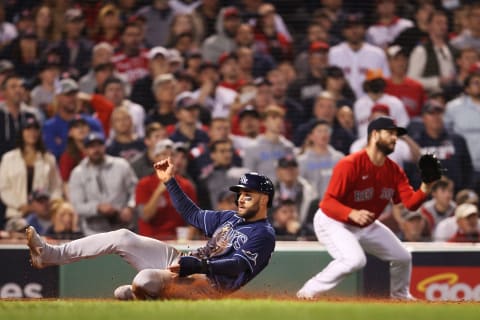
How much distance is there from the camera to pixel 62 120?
1309 centimetres

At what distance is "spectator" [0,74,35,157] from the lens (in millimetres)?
12789

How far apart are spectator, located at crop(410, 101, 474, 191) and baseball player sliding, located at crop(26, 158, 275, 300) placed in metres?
5.19

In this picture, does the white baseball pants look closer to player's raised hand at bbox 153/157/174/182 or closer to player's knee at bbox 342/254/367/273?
player's knee at bbox 342/254/367/273

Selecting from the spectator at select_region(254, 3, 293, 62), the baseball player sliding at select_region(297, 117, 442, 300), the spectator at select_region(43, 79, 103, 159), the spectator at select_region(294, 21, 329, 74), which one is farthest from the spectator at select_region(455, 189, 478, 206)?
the spectator at select_region(43, 79, 103, 159)

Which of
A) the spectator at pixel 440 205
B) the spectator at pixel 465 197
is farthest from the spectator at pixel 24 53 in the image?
the spectator at pixel 465 197

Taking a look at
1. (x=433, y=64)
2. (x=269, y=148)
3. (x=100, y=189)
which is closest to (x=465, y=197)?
(x=269, y=148)

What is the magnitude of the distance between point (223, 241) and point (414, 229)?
4486mm

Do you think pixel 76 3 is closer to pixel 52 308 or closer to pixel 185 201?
pixel 185 201

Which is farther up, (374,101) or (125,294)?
(374,101)

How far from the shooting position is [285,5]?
15367mm

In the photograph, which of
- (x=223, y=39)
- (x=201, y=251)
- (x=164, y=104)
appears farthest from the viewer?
(x=223, y=39)

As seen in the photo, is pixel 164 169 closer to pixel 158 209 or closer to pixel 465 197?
pixel 158 209

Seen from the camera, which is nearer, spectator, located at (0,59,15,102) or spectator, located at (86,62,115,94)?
spectator, located at (0,59,15,102)

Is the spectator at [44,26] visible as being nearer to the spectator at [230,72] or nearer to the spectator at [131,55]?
the spectator at [131,55]
